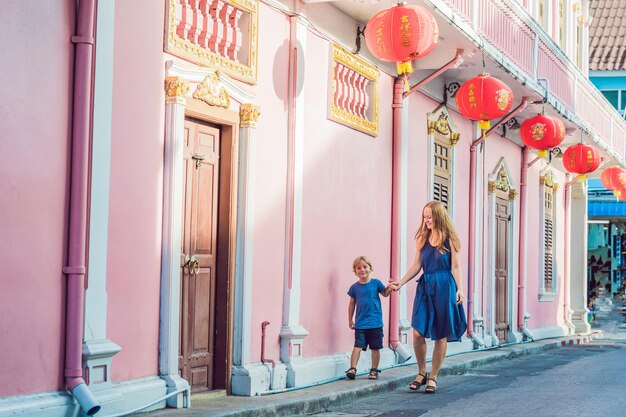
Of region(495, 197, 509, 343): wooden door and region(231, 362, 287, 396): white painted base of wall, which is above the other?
region(495, 197, 509, 343): wooden door

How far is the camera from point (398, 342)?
13.6 metres

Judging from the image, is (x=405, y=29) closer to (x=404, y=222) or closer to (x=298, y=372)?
(x=298, y=372)

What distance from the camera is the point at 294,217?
10.7 metres

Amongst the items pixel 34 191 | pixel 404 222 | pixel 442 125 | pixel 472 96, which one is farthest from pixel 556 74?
pixel 34 191

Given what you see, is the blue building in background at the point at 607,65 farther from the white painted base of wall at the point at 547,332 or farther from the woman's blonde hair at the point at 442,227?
the woman's blonde hair at the point at 442,227

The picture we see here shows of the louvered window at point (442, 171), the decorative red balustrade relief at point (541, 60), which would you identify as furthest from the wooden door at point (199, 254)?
the louvered window at point (442, 171)

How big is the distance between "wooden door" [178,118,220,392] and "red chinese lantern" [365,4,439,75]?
2.19 metres

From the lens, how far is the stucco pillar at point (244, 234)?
9805 millimetres

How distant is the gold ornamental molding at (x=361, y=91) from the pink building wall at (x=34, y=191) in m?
4.91

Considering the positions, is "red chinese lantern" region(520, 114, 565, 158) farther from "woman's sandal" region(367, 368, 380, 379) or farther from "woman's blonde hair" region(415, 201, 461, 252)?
"woman's blonde hair" region(415, 201, 461, 252)

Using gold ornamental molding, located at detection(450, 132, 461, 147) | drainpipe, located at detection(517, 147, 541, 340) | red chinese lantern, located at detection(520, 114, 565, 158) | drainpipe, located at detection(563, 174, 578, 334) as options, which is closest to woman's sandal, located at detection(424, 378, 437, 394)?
gold ornamental molding, located at detection(450, 132, 461, 147)

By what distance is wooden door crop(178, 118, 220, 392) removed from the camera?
916 cm

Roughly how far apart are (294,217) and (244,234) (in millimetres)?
1037

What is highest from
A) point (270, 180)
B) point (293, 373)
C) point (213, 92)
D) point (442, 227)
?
point (213, 92)
